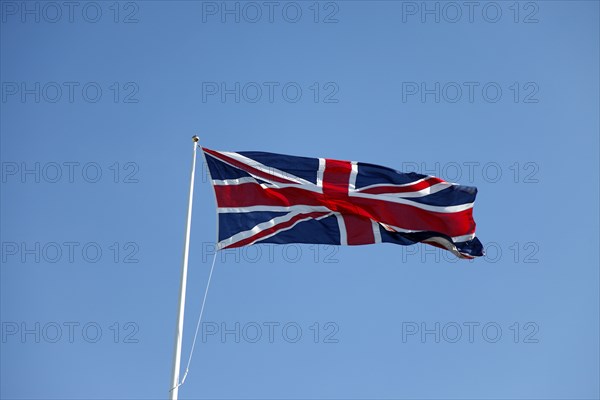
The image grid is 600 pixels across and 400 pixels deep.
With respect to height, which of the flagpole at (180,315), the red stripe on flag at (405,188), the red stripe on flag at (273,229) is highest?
the red stripe on flag at (405,188)

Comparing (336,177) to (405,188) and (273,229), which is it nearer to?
(405,188)

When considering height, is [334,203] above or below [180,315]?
above

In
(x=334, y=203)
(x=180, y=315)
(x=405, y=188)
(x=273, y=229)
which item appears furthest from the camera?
(x=405, y=188)

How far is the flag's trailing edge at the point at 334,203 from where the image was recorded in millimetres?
24797

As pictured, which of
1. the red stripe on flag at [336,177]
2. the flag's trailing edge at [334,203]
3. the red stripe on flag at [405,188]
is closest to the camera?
the flag's trailing edge at [334,203]

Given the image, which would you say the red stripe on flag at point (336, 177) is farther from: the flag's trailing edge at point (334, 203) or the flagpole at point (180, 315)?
the flagpole at point (180, 315)

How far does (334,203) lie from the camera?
25.7 m

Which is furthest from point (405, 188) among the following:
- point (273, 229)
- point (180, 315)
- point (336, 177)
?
point (180, 315)

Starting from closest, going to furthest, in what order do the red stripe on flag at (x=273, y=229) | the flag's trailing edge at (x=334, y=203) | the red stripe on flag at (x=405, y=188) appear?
1. the red stripe on flag at (x=273, y=229)
2. the flag's trailing edge at (x=334, y=203)
3. the red stripe on flag at (x=405, y=188)

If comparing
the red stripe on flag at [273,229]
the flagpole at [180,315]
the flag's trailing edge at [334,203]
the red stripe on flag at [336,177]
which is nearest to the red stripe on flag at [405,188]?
the flag's trailing edge at [334,203]

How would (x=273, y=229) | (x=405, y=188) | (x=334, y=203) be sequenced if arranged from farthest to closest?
1. (x=405, y=188)
2. (x=334, y=203)
3. (x=273, y=229)

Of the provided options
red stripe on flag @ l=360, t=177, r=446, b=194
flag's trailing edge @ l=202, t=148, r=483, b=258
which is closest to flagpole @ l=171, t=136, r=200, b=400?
flag's trailing edge @ l=202, t=148, r=483, b=258

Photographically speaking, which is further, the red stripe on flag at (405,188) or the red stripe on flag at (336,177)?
the red stripe on flag at (405,188)

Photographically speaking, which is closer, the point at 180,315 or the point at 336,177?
the point at 180,315
